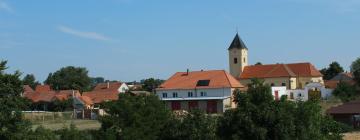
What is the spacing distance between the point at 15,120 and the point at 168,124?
840 cm

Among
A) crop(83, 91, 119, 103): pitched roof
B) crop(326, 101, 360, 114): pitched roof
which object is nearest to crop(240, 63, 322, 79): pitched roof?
crop(83, 91, 119, 103): pitched roof

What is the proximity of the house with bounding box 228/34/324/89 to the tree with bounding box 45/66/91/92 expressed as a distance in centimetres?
4123

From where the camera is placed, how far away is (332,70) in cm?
14188

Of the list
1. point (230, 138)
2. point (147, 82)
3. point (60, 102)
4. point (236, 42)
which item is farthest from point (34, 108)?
point (230, 138)

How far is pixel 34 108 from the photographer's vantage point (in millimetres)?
104000

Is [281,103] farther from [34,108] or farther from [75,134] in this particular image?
[34,108]

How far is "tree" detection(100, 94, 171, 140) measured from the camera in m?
31.5

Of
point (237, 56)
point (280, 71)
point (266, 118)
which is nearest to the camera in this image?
point (266, 118)

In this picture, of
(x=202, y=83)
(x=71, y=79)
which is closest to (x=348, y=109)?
(x=202, y=83)

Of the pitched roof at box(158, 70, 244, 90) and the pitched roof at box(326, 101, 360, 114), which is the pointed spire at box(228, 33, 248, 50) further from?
the pitched roof at box(326, 101, 360, 114)

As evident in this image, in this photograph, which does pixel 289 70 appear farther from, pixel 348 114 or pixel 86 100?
pixel 348 114

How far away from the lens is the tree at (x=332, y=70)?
458ft

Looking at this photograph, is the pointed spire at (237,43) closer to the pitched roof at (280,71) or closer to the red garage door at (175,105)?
the pitched roof at (280,71)

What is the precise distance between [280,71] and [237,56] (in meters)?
10.6
